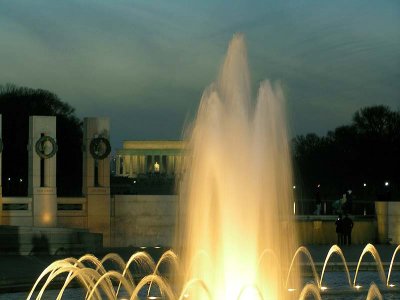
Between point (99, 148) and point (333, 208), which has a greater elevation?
point (99, 148)

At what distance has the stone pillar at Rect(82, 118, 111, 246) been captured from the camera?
3494cm

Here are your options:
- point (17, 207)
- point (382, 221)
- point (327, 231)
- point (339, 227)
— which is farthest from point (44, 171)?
point (382, 221)

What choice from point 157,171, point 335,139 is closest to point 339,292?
point 335,139

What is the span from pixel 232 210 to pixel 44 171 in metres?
15.3

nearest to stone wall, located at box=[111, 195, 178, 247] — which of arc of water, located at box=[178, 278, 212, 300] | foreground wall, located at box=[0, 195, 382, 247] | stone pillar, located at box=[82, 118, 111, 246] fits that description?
foreground wall, located at box=[0, 195, 382, 247]

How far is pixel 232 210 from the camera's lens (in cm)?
2048

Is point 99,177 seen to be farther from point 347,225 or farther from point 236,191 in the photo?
point 236,191

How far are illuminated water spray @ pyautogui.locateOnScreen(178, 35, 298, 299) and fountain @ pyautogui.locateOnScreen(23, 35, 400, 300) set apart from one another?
18mm

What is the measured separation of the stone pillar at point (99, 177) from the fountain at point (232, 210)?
38.0 ft

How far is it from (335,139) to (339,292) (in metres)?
85.8

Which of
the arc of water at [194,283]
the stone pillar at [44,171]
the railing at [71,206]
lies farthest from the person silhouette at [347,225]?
the arc of water at [194,283]

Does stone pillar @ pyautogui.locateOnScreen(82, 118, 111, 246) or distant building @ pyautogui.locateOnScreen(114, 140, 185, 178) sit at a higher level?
distant building @ pyautogui.locateOnScreen(114, 140, 185, 178)

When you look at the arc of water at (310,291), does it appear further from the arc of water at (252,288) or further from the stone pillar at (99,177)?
the stone pillar at (99,177)

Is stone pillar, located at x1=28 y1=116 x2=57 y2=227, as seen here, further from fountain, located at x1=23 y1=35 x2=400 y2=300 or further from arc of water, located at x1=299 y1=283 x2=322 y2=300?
arc of water, located at x1=299 y1=283 x2=322 y2=300
